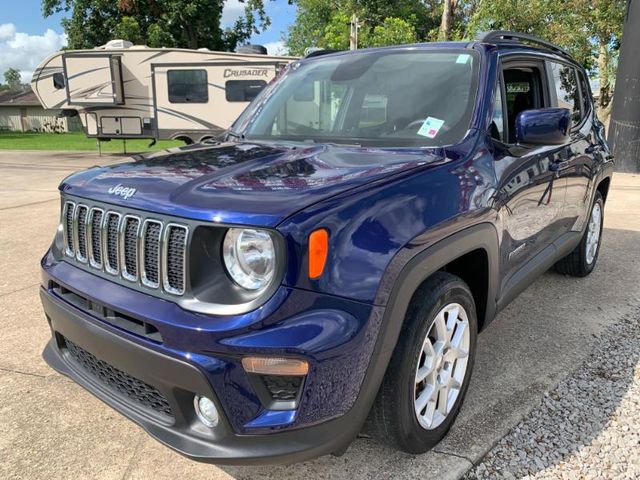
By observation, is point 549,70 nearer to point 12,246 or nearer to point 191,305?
point 191,305

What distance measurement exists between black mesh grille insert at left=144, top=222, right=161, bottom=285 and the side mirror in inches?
72.6

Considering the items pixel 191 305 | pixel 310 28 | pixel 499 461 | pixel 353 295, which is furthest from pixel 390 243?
pixel 310 28

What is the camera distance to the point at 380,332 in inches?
74.9

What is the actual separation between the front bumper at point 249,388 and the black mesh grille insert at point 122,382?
61 millimetres

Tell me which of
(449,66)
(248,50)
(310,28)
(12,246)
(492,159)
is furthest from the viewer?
(310,28)

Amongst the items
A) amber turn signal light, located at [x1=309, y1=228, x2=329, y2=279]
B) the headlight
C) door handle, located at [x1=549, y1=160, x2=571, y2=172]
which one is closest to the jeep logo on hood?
the headlight

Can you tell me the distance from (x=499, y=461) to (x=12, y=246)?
565 cm

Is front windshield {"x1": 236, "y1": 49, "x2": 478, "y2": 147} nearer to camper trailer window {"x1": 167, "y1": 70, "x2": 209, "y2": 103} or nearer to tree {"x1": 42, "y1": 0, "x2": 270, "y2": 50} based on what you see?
camper trailer window {"x1": 167, "y1": 70, "x2": 209, "y2": 103}

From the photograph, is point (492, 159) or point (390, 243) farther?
point (492, 159)

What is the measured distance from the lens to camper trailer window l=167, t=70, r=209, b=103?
48.3 ft

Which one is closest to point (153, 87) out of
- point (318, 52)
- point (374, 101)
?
point (318, 52)

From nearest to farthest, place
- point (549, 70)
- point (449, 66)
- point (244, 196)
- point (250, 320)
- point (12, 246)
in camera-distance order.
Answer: point (250, 320)
point (244, 196)
point (449, 66)
point (549, 70)
point (12, 246)

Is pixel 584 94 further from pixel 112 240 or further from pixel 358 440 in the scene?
pixel 112 240

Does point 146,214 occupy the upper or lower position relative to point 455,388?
upper
